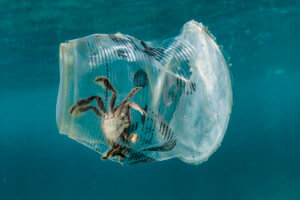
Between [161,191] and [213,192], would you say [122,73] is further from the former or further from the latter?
[161,191]

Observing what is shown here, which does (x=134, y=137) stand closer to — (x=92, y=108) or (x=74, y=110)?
(x=92, y=108)

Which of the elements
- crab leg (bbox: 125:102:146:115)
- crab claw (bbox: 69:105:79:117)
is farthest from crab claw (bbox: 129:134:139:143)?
crab claw (bbox: 69:105:79:117)

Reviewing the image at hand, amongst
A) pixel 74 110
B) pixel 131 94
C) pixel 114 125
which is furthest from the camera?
pixel 114 125

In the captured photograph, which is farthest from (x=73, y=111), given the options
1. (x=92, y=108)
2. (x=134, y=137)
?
(x=134, y=137)

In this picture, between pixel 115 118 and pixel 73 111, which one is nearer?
pixel 73 111

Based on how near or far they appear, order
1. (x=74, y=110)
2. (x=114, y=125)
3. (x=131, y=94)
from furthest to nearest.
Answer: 1. (x=114, y=125)
2. (x=131, y=94)
3. (x=74, y=110)

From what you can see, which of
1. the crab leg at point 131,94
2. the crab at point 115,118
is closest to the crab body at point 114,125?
the crab at point 115,118

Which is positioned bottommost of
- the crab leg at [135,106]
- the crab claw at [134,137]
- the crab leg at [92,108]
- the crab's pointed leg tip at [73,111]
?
the crab claw at [134,137]

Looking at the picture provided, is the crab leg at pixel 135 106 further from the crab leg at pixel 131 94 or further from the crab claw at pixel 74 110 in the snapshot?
the crab claw at pixel 74 110
